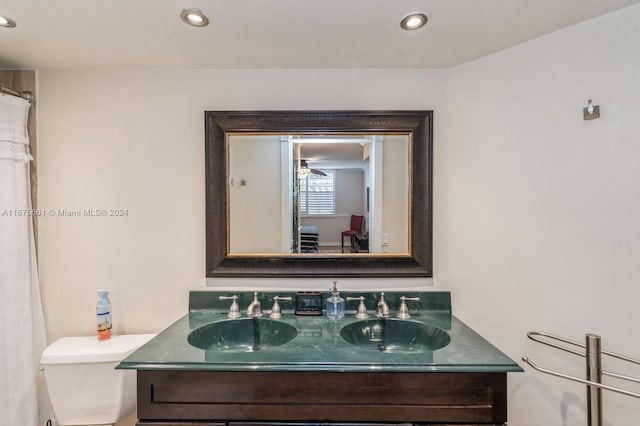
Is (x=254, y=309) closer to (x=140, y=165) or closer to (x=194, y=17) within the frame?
(x=140, y=165)

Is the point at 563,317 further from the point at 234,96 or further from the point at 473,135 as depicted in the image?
the point at 234,96

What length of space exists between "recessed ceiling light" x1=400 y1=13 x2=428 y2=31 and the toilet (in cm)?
192

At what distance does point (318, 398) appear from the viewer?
1072 mm

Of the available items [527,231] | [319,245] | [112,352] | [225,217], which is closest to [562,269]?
[527,231]

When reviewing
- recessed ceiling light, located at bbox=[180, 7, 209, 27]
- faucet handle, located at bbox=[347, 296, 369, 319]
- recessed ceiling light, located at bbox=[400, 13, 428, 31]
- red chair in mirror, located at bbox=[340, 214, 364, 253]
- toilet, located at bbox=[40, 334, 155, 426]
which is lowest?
toilet, located at bbox=[40, 334, 155, 426]

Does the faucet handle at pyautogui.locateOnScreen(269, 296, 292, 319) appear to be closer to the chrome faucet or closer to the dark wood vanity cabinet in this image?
the chrome faucet

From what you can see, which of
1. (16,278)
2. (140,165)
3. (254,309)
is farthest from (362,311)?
(16,278)

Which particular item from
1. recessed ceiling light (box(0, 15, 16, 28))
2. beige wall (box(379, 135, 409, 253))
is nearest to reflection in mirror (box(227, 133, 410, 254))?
beige wall (box(379, 135, 409, 253))

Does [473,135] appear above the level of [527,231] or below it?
above

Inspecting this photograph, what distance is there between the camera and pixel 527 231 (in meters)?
1.36

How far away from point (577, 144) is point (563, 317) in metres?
0.73

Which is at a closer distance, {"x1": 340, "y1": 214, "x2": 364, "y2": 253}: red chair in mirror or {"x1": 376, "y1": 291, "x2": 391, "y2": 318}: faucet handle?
{"x1": 376, "y1": 291, "x2": 391, "y2": 318}: faucet handle

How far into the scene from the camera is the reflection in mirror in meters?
1.61

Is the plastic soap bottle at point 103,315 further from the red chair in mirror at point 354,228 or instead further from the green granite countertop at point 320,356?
the red chair in mirror at point 354,228
